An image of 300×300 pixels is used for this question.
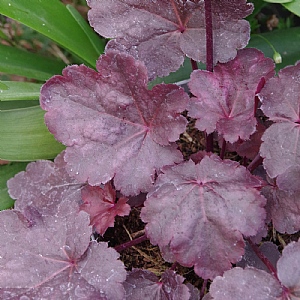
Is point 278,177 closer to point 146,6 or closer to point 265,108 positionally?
point 265,108

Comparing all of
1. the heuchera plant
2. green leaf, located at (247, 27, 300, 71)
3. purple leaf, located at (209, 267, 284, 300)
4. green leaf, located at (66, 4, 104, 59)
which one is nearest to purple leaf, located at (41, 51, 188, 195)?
the heuchera plant

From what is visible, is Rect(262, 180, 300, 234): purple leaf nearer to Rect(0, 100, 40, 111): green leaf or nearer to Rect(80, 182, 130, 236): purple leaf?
Rect(80, 182, 130, 236): purple leaf

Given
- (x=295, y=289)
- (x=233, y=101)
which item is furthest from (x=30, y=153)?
(x=295, y=289)

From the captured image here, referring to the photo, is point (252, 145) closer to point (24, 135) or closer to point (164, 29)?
point (164, 29)

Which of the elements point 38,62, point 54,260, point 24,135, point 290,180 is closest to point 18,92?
point 24,135

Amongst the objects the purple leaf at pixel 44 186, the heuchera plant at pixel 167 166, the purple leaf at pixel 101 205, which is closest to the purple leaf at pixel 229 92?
the heuchera plant at pixel 167 166

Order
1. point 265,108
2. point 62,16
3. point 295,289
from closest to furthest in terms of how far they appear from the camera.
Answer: point 295,289 < point 265,108 < point 62,16
